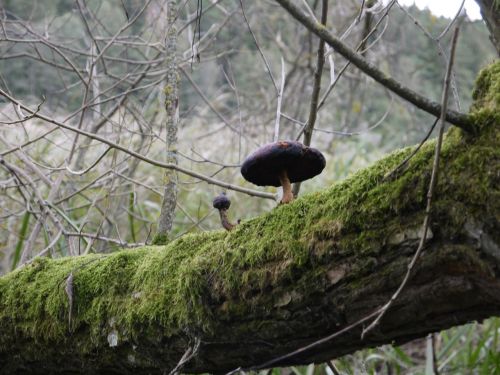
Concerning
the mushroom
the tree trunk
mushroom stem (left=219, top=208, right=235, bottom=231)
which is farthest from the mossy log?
the tree trunk

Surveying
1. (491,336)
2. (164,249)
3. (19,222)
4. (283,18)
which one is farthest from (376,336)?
(283,18)

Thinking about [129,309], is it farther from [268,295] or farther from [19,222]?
[19,222]

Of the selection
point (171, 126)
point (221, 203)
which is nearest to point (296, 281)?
point (221, 203)

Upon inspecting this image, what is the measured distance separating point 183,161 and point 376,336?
Answer: 6116 millimetres

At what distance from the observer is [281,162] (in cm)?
191

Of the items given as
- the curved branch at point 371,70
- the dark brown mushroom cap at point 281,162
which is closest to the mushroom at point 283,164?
the dark brown mushroom cap at point 281,162

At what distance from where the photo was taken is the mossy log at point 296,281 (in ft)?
4.68

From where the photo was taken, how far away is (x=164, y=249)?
2.19 m

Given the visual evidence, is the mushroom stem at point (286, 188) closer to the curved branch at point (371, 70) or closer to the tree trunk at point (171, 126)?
the curved branch at point (371, 70)

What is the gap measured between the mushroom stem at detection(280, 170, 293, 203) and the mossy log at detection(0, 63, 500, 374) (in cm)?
10

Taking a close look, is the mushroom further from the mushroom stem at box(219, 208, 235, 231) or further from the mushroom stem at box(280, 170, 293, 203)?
the mushroom stem at box(219, 208, 235, 231)

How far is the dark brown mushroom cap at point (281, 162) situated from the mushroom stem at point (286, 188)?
0.02 meters

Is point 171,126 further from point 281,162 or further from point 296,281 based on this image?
point 296,281

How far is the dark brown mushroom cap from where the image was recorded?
73.5 inches
